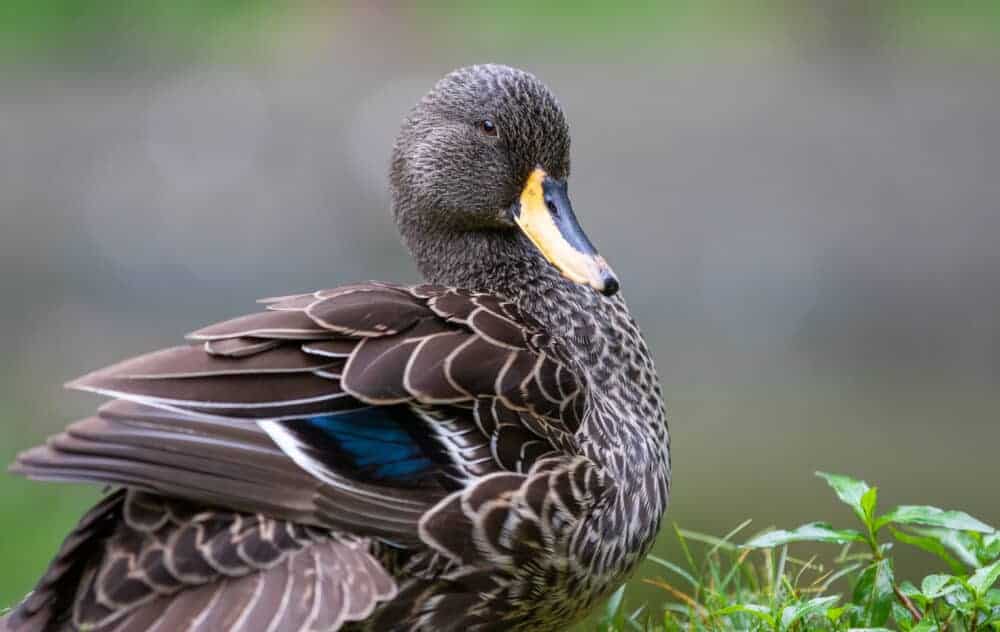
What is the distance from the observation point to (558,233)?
3.11 m

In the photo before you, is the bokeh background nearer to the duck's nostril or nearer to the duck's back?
the duck's nostril

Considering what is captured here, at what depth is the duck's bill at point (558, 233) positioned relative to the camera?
294cm

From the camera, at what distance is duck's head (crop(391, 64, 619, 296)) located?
322 centimetres

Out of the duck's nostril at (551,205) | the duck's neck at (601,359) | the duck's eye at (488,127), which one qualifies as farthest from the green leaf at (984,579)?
the duck's eye at (488,127)

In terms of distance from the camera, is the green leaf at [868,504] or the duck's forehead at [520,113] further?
the duck's forehead at [520,113]

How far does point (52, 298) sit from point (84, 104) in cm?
117

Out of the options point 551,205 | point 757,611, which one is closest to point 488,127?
point 551,205

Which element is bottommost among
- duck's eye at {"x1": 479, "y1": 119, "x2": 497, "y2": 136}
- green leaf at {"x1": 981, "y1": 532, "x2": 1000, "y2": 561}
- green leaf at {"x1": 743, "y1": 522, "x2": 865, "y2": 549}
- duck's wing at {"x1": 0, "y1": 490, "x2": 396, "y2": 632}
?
green leaf at {"x1": 981, "y1": 532, "x2": 1000, "y2": 561}

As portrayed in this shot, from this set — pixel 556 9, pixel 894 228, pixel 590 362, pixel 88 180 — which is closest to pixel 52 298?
pixel 88 180

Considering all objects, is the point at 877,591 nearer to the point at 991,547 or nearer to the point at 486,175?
the point at 991,547

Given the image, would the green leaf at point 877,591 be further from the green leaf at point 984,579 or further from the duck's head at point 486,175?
the duck's head at point 486,175

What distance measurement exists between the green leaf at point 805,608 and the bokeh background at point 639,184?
139 inches

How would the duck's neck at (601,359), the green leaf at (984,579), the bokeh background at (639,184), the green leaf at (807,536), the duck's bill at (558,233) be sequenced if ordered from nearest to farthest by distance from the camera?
the green leaf at (984,579)
the green leaf at (807,536)
the duck's neck at (601,359)
the duck's bill at (558,233)
the bokeh background at (639,184)

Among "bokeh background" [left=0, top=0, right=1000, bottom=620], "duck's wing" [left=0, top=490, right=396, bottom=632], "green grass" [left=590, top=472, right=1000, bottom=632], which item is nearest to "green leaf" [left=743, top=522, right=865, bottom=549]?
"green grass" [left=590, top=472, right=1000, bottom=632]
